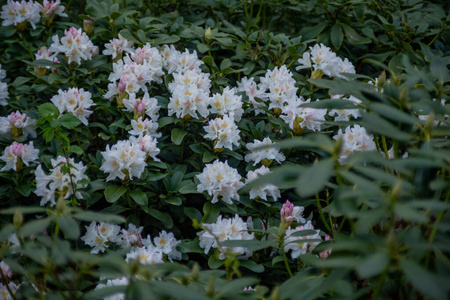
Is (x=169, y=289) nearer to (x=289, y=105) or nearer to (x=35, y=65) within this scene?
(x=289, y=105)

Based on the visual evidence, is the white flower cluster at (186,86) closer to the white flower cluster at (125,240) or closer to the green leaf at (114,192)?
the green leaf at (114,192)

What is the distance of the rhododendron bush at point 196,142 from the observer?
47.8 inches

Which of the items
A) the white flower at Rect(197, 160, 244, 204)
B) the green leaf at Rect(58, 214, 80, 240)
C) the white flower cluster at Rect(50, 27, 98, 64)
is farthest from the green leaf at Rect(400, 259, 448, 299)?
the white flower cluster at Rect(50, 27, 98, 64)

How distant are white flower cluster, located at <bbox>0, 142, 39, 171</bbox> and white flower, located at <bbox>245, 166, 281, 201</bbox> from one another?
83 centimetres

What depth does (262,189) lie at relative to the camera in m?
1.74

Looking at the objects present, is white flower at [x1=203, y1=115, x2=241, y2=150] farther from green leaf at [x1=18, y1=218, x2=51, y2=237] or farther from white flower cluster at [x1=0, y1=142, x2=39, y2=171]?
green leaf at [x1=18, y1=218, x2=51, y2=237]

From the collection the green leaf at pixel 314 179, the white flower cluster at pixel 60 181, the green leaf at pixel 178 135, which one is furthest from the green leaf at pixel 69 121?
the green leaf at pixel 314 179

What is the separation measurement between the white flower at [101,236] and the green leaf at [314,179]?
1.03 m

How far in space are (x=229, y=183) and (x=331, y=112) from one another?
1.92 feet

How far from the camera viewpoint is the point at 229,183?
5.59ft

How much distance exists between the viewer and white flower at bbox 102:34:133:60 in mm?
2188

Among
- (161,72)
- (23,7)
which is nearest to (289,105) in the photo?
(161,72)

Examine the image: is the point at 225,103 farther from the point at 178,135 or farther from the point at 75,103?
the point at 75,103

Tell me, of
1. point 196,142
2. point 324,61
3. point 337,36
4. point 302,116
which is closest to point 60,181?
point 196,142
